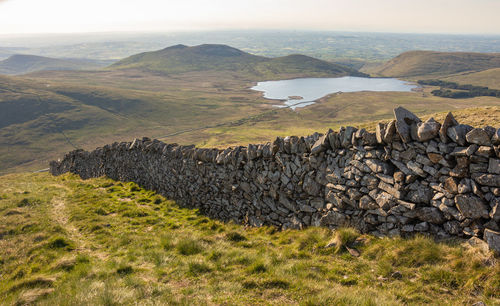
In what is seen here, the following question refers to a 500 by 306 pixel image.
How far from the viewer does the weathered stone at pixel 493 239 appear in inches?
236

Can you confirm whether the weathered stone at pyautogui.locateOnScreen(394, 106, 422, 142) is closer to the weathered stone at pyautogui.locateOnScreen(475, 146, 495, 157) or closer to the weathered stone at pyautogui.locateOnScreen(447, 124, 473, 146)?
the weathered stone at pyautogui.locateOnScreen(447, 124, 473, 146)

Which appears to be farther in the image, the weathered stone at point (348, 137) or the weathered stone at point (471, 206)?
the weathered stone at point (348, 137)

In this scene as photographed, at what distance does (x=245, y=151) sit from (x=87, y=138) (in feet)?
478

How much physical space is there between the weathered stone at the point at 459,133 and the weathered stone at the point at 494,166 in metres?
0.65

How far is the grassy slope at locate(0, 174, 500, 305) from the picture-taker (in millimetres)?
5746

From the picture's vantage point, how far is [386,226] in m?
7.86

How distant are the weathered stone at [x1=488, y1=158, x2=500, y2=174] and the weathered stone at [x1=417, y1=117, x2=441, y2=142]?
49.3 inches

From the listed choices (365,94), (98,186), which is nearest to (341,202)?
(98,186)

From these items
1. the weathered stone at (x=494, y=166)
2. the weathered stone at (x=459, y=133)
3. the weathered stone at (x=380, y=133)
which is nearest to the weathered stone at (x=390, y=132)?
the weathered stone at (x=380, y=133)

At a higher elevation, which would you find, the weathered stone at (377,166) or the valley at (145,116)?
the weathered stone at (377,166)

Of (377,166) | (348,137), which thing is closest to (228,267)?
(377,166)

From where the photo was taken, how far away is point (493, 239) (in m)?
6.07

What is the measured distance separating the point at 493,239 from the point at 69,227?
14.5 metres

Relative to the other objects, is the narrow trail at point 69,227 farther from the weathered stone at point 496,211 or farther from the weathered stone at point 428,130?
the weathered stone at point 496,211
